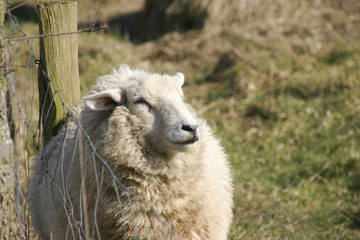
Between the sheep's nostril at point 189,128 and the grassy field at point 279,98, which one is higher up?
the sheep's nostril at point 189,128

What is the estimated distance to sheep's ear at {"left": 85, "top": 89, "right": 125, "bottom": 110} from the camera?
9.64ft

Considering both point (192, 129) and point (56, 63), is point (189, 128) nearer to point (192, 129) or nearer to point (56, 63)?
point (192, 129)

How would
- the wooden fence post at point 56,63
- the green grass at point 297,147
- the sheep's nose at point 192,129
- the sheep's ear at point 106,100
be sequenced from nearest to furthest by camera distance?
the sheep's nose at point 192,129 → the sheep's ear at point 106,100 → the wooden fence post at point 56,63 → the green grass at point 297,147

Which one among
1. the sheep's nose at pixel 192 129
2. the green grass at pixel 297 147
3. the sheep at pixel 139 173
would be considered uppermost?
the sheep's nose at pixel 192 129

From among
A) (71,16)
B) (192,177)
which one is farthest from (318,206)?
(71,16)

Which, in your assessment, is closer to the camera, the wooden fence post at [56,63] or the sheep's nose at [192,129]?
the sheep's nose at [192,129]

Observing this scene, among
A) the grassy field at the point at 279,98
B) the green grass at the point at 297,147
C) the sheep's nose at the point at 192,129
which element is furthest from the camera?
the grassy field at the point at 279,98

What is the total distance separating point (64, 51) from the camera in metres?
3.30

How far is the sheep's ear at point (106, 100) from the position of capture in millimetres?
2938

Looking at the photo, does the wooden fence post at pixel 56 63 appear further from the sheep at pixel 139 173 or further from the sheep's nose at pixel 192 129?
the sheep's nose at pixel 192 129

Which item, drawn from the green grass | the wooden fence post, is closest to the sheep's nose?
the wooden fence post

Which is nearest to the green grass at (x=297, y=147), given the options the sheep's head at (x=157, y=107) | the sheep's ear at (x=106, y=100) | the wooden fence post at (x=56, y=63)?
the sheep's head at (x=157, y=107)

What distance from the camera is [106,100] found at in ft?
9.95

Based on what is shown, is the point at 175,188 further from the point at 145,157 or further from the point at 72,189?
the point at 72,189
